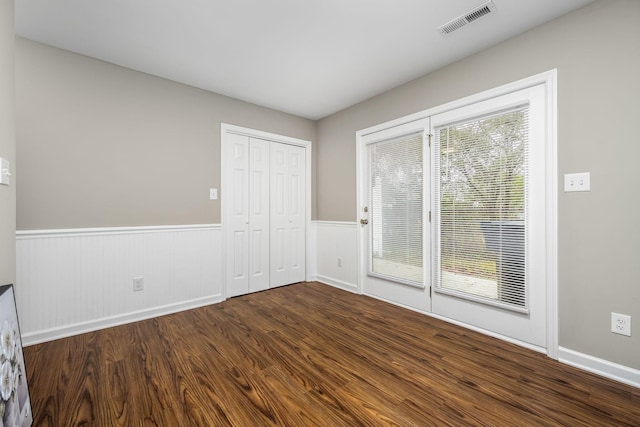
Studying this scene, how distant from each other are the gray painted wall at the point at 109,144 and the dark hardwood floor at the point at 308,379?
1146 mm

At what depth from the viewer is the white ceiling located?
1868 millimetres

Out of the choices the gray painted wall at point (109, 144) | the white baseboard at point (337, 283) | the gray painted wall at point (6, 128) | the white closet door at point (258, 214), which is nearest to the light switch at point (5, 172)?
the gray painted wall at point (6, 128)

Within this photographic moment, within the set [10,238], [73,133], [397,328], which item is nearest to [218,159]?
[73,133]

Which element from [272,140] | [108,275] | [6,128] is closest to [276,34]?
[272,140]

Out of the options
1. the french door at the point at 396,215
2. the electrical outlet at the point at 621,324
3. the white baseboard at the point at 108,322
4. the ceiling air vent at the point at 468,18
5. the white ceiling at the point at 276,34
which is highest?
the white ceiling at the point at 276,34

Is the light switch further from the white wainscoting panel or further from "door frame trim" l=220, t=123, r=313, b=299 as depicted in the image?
the white wainscoting panel

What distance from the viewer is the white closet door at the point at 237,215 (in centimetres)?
334

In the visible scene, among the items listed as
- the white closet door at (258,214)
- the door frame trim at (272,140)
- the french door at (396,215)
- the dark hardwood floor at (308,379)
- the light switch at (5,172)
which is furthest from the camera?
the white closet door at (258,214)

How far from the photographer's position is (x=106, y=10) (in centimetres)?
190

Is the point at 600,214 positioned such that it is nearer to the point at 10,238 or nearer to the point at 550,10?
the point at 550,10

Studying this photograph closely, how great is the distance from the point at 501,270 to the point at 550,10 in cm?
197

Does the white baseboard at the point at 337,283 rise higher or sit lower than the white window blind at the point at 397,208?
lower

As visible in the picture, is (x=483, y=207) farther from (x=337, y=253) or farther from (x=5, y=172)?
(x=5, y=172)

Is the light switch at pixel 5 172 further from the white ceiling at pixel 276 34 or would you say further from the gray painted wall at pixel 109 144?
the white ceiling at pixel 276 34
